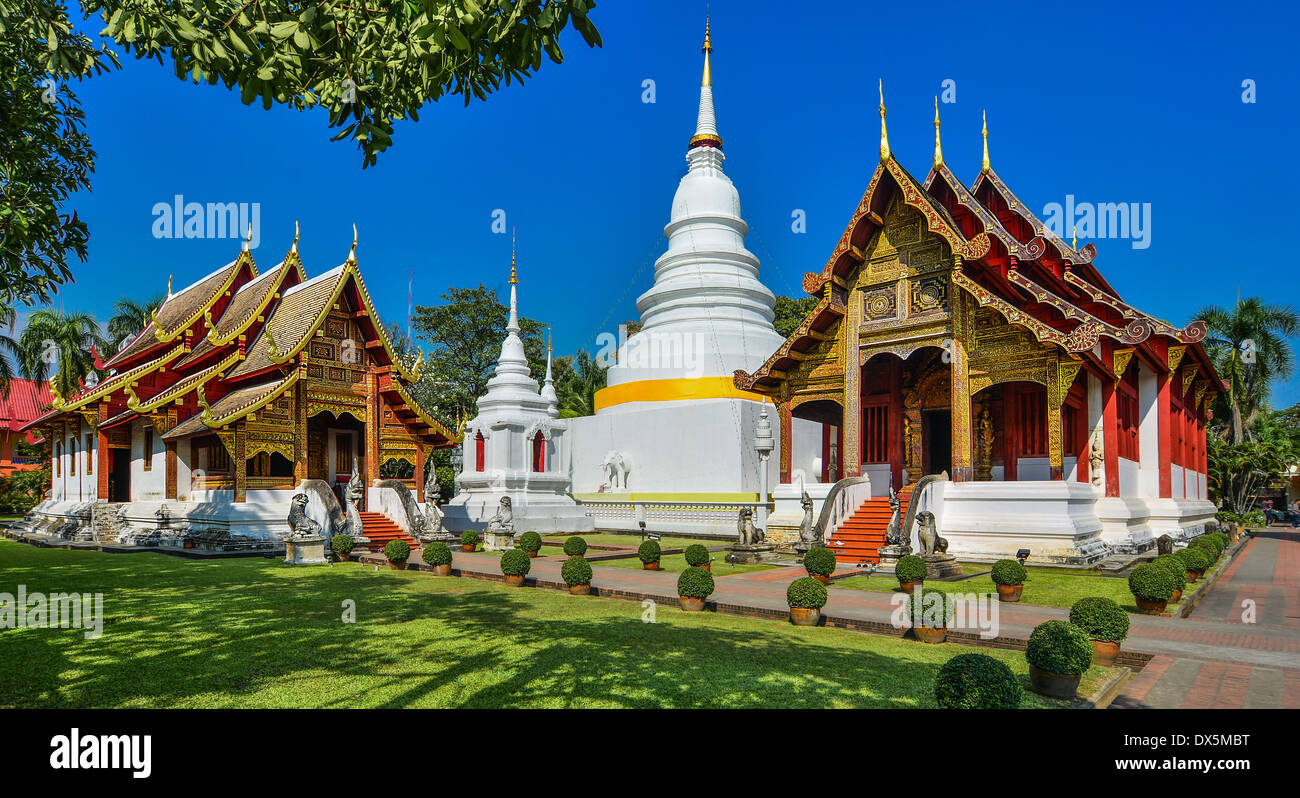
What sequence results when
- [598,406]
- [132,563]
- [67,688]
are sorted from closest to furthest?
[67,688]
[132,563]
[598,406]

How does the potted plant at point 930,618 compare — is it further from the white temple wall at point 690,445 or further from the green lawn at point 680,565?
the white temple wall at point 690,445

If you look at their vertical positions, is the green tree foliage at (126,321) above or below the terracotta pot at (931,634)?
above

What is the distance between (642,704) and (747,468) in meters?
21.9

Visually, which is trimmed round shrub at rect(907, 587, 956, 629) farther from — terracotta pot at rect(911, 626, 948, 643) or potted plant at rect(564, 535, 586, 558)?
potted plant at rect(564, 535, 586, 558)

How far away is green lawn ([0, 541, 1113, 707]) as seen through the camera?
6105 millimetres

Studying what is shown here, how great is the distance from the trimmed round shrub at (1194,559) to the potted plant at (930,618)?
19.1ft

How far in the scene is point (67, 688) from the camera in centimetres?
629

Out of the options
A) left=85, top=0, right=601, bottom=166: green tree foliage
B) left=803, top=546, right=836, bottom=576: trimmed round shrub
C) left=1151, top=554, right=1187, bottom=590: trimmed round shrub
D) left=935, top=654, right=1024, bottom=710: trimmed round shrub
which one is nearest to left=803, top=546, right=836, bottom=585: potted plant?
left=803, top=546, right=836, bottom=576: trimmed round shrub

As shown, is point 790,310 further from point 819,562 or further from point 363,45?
point 363,45

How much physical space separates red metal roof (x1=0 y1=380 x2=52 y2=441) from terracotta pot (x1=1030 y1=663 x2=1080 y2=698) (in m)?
57.2

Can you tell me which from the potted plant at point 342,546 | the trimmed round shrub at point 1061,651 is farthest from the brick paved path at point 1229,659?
the potted plant at point 342,546

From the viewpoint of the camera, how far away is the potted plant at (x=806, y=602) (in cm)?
968
